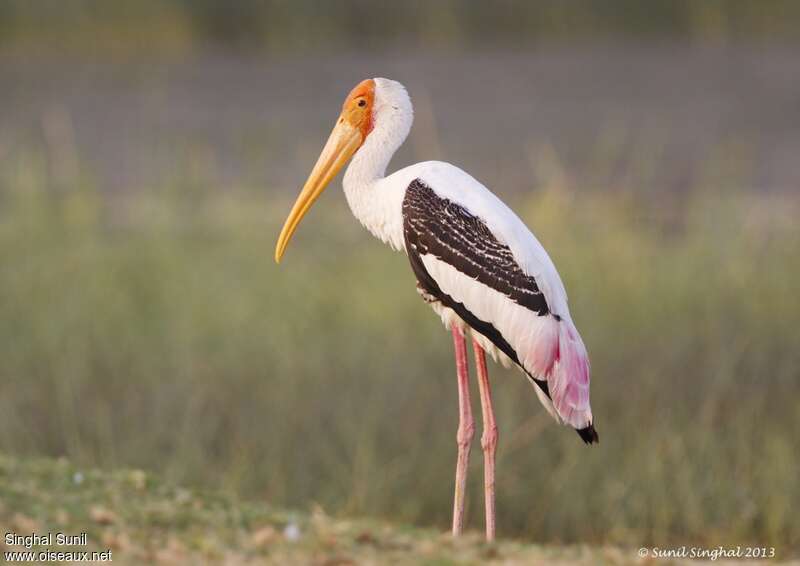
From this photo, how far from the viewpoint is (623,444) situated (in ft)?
21.0

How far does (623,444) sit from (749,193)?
7.73 meters

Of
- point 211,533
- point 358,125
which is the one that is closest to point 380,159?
point 358,125

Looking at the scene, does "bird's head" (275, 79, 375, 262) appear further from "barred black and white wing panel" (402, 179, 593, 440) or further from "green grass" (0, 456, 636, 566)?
"green grass" (0, 456, 636, 566)

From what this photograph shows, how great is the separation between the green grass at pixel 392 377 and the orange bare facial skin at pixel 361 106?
1.96m

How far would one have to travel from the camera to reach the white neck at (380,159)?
418 cm

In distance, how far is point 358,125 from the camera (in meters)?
4.25

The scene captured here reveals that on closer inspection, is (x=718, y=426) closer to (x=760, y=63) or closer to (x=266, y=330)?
(x=266, y=330)

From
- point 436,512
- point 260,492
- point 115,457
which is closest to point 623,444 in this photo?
point 436,512

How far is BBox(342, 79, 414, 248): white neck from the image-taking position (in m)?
4.18

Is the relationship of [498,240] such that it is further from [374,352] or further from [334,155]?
[374,352]

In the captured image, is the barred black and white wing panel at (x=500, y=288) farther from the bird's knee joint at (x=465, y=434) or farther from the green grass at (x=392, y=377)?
the green grass at (x=392, y=377)

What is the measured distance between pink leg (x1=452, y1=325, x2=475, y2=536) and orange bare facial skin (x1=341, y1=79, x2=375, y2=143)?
0.60 meters

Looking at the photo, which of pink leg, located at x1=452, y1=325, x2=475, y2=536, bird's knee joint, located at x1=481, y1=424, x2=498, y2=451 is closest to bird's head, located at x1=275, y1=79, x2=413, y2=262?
pink leg, located at x1=452, y1=325, x2=475, y2=536

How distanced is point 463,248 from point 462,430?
2.03 feet
